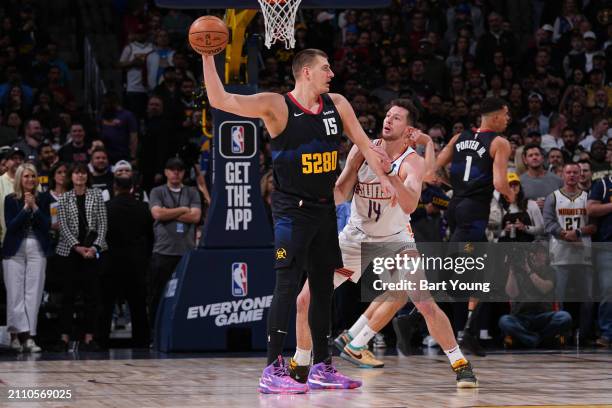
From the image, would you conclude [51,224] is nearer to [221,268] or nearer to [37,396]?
[221,268]

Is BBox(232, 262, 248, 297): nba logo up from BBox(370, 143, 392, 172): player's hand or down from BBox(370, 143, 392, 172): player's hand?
down

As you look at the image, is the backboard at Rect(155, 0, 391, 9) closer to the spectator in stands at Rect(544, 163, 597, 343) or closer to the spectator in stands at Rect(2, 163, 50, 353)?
the spectator in stands at Rect(2, 163, 50, 353)

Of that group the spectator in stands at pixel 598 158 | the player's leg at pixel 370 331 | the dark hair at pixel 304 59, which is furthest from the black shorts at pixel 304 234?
the spectator in stands at pixel 598 158

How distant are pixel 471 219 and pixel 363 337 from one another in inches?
80.9

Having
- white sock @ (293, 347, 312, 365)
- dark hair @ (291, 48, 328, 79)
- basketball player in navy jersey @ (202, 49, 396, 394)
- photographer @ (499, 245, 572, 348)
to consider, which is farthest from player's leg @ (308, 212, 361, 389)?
photographer @ (499, 245, 572, 348)

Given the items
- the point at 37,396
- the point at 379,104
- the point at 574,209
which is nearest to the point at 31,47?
the point at 379,104

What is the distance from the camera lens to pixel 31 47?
18453 mm

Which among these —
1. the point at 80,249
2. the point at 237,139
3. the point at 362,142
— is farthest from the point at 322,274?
the point at 80,249

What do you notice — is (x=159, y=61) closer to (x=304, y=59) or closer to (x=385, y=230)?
(x=385, y=230)

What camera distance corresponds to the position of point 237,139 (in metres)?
11.8

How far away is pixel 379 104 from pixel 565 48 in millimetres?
4778

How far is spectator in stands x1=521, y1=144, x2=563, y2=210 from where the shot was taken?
1423 centimetres

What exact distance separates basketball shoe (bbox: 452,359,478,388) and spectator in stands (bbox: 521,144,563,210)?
600 cm

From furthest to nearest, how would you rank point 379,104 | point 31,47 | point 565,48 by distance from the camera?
point 565,48 → point 31,47 → point 379,104
